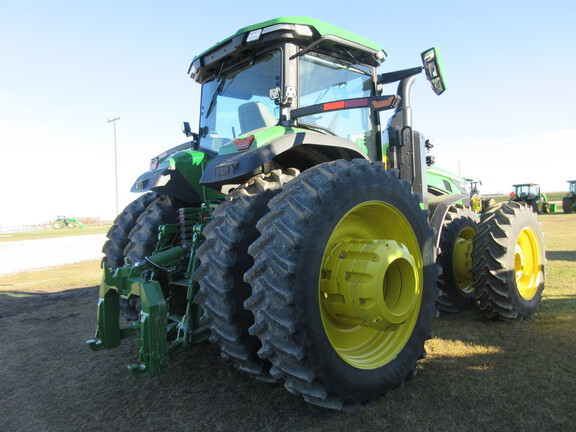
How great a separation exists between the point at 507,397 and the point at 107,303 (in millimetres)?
2556

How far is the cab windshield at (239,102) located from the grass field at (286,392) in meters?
1.92

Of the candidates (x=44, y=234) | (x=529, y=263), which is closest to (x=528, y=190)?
(x=529, y=263)

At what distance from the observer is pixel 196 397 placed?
103 inches

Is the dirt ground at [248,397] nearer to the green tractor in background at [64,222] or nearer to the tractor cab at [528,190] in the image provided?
the tractor cab at [528,190]

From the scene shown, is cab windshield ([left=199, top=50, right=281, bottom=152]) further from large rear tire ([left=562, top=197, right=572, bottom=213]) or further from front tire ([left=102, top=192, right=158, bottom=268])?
large rear tire ([left=562, top=197, right=572, bottom=213])

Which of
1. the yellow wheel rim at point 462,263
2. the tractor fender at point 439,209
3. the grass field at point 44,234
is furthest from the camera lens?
the grass field at point 44,234

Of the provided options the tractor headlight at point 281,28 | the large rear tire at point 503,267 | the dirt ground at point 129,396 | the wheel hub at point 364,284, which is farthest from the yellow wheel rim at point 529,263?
the tractor headlight at point 281,28

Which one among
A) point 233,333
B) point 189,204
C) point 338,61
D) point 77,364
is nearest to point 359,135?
point 338,61

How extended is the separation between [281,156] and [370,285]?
3.78 feet

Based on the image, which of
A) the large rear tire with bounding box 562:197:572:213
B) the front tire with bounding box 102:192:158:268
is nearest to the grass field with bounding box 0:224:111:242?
the front tire with bounding box 102:192:158:268

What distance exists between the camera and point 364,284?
2.24 metres

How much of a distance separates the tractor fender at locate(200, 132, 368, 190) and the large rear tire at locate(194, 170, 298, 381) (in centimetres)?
16

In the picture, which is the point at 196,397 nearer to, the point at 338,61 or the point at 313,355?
the point at 313,355

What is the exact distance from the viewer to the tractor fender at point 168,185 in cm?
324
